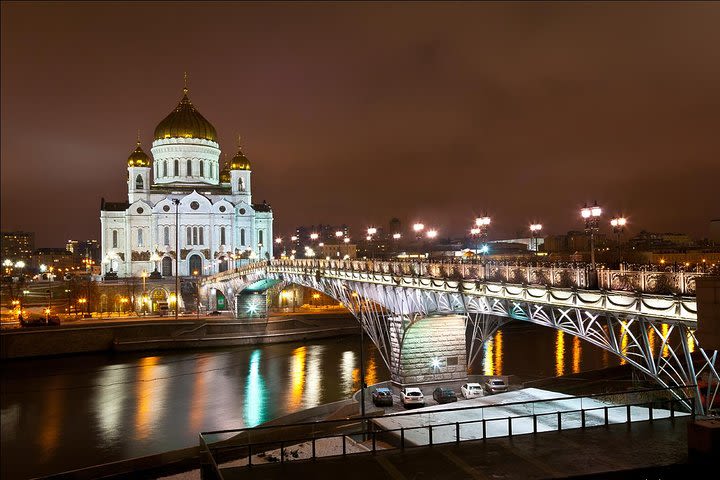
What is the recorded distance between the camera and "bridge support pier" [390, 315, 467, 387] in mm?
33281

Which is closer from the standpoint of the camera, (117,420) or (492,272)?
(492,272)

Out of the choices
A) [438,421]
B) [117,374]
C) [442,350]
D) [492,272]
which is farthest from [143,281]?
[438,421]

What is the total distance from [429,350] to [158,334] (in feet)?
105

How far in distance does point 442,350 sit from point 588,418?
60.3 ft

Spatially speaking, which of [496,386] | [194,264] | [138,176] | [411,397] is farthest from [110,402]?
[138,176]

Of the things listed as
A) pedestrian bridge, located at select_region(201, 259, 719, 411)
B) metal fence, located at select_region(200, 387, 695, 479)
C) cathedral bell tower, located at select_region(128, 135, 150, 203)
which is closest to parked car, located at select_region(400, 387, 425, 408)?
pedestrian bridge, located at select_region(201, 259, 719, 411)

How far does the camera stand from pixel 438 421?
16641 mm

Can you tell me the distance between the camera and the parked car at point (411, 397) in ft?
96.7

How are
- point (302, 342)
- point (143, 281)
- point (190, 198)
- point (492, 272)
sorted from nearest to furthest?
1. point (492, 272)
2. point (302, 342)
3. point (143, 281)
4. point (190, 198)

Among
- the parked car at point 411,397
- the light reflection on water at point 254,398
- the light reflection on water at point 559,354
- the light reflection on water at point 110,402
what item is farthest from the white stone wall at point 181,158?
the parked car at point 411,397

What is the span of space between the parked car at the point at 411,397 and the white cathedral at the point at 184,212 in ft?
188

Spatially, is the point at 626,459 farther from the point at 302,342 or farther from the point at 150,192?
the point at 150,192

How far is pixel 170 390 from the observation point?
4053cm

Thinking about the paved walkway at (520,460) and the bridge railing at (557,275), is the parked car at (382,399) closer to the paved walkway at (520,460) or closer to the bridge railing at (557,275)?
the bridge railing at (557,275)
